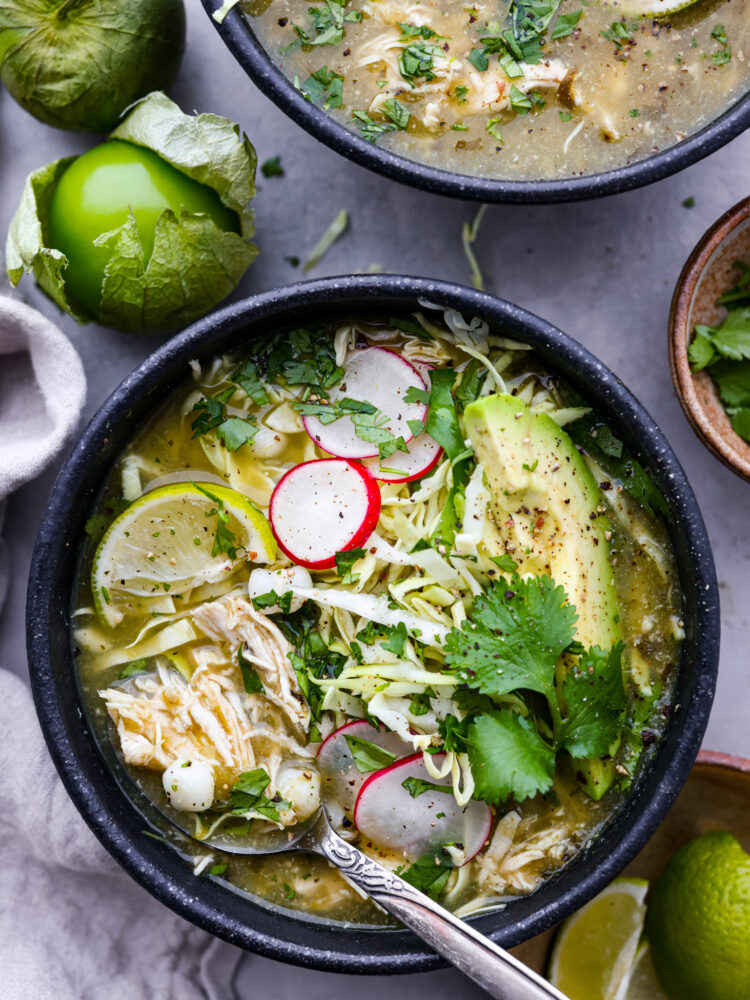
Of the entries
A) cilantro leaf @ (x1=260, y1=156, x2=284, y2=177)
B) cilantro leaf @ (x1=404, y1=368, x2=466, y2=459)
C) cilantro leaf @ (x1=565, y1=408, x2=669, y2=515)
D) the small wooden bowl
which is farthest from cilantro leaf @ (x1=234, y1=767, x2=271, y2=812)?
cilantro leaf @ (x1=260, y1=156, x2=284, y2=177)

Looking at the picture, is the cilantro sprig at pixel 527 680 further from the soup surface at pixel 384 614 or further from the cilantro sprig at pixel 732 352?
the cilantro sprig at pixel 732 352

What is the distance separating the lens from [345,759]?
200 cm

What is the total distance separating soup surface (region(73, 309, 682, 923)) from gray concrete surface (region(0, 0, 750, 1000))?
379 mm

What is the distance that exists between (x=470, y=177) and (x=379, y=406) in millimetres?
461

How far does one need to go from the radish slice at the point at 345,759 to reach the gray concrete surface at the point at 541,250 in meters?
0.65

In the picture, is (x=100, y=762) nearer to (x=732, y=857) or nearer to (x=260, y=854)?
(x=260, y=854)

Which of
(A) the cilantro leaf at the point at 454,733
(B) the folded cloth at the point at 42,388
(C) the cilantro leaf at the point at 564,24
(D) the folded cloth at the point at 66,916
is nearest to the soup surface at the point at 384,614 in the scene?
(A) the cilantro leaf at the point at 454,733

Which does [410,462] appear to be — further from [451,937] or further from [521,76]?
[451,937]

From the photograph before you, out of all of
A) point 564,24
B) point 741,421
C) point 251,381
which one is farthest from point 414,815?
point 564,24

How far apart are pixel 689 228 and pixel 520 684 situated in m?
1.19

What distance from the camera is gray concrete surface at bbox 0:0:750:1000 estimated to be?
2389 mm

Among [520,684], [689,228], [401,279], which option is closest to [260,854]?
[520,684]

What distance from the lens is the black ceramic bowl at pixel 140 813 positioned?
1.83 m

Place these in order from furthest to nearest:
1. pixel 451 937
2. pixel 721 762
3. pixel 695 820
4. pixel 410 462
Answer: pixel 695 820 < pixel 721 762 < pixel 410 462 < pixel 451 937
